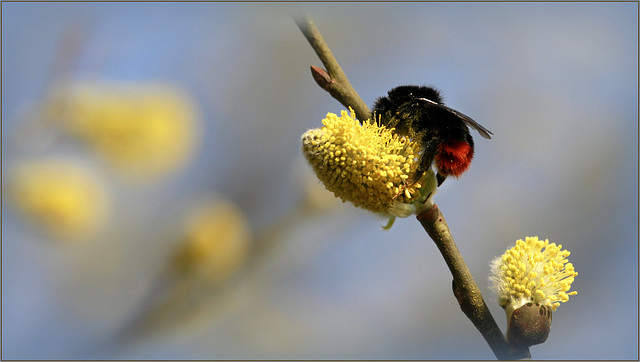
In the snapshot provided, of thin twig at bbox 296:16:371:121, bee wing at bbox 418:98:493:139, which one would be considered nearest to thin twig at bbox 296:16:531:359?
thin twig at bbox 296:16:371:121

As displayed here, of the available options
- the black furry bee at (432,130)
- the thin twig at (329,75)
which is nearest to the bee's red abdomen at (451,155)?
the black furry bee at (432,130)

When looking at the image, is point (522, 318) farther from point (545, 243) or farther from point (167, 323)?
point (167, 323)

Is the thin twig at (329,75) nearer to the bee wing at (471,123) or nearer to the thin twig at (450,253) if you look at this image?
the thin twig at (450,253)

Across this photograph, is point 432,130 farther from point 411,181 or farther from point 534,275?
point 534,275

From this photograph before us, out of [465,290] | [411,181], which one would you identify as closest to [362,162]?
[411,181]

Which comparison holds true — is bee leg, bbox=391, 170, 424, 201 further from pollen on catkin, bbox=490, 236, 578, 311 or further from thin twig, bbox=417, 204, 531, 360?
pollen on catkin, bbox=490, 236, 578, 311

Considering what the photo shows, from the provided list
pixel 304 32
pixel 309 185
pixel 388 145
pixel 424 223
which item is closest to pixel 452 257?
pixel 424 223
